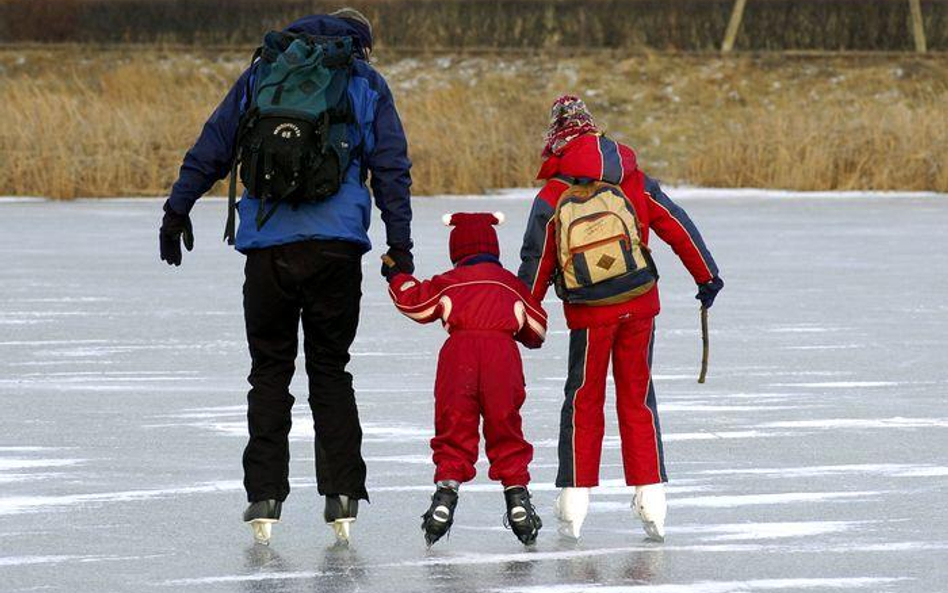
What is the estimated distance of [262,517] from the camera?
6094 millimetres

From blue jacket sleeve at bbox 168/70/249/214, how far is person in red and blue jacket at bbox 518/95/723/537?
914mm

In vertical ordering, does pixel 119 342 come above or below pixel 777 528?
below

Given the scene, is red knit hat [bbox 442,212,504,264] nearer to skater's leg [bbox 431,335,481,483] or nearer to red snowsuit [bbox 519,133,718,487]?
red snowsuit [bbox 519,133,718,487]

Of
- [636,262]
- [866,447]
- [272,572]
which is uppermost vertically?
[636,262]

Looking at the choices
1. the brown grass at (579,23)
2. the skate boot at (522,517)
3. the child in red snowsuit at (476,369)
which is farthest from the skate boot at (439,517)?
the brown grass at (579,23)

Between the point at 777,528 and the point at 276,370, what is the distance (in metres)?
1.59

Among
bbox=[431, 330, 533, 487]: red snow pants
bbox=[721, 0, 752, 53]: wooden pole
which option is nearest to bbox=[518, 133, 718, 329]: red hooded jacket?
bbox=[431, 330, 533, 487]: red snow pants

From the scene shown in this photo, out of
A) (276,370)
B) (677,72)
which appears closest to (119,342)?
(276,370)

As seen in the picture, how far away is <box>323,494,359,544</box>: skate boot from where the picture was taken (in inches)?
241

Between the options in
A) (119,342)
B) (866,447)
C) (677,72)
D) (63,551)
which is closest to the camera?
(63,551)

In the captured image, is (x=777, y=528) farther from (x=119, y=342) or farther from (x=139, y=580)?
(x=119, y=342)

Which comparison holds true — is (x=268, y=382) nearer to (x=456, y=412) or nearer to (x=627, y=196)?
(x=456, y=412)

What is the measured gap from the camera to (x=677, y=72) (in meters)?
48.6

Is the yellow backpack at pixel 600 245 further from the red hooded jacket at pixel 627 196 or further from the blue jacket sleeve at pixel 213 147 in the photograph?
the blue jacket sleeve at pixel 213 147
